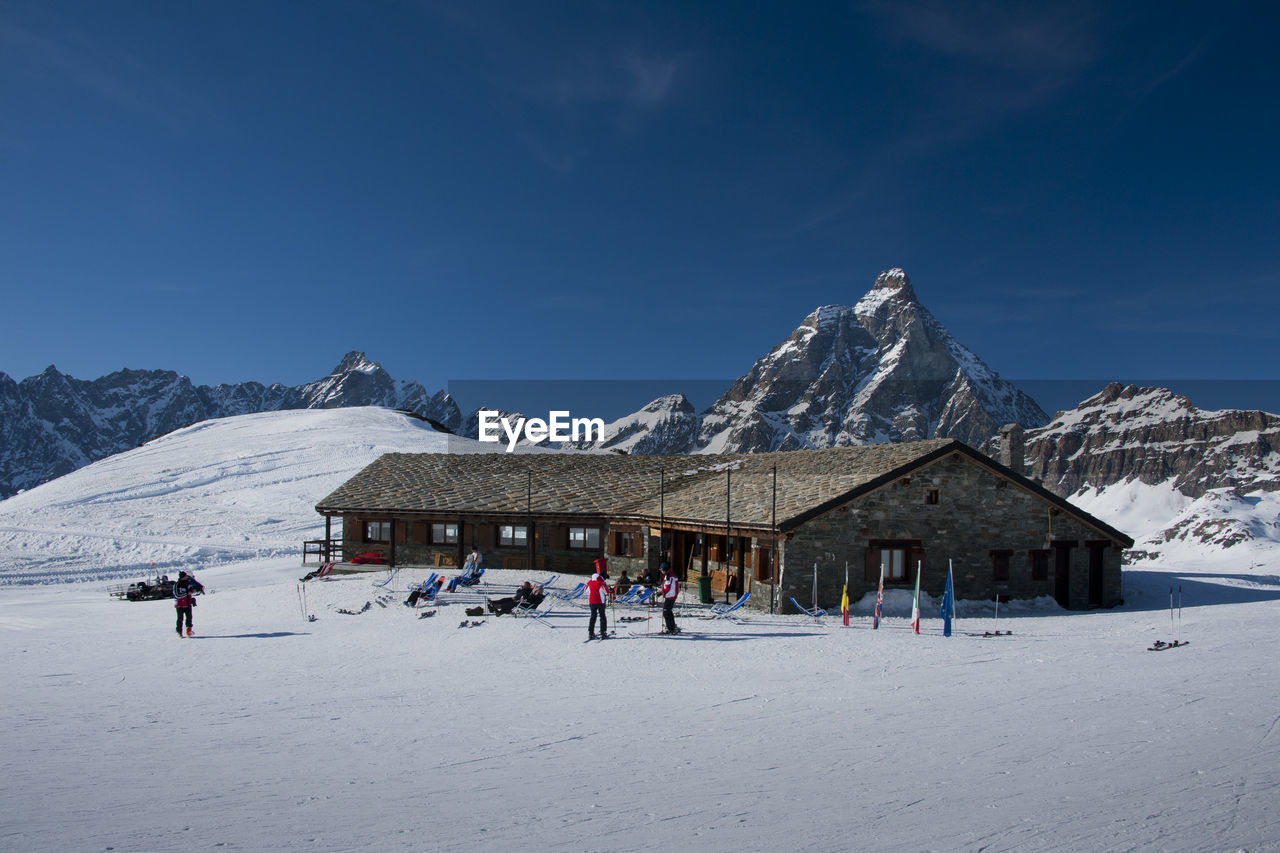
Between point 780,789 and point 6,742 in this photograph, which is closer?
point 780,789

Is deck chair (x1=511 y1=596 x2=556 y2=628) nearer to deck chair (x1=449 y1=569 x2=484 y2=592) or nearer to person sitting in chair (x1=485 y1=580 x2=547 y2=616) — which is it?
person sitting in chair (x1=485 y1=580 x2=547 y2=616)

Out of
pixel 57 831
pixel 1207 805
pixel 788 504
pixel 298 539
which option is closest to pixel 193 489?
pixel 298 539

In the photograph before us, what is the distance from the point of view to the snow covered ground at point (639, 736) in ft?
20.9

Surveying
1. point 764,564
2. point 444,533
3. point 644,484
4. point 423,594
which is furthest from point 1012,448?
point 444,533

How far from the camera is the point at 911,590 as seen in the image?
22234 mm

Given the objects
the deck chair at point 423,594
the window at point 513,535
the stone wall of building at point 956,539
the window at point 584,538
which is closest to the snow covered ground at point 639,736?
the deck chair at point 423,594

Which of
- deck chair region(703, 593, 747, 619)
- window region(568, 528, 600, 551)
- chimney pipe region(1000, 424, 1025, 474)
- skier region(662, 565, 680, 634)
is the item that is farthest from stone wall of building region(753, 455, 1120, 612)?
window region(568, 528, 600, 551)

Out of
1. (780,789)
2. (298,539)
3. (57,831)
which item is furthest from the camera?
(298,539)

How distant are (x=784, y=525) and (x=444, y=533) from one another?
1518 cm

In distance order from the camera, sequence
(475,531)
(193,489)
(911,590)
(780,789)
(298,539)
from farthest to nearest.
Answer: (193,489)
(298,539)
(475,531)
(911,590)
(780,789)

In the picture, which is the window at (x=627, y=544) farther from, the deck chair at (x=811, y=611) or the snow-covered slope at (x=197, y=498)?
the snow-covered slope at (x=197, y=498)

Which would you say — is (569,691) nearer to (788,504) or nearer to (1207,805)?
(1207,805)

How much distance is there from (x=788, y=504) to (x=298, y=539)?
34.0 meters

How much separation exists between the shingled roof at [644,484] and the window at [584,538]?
0.91 meters
